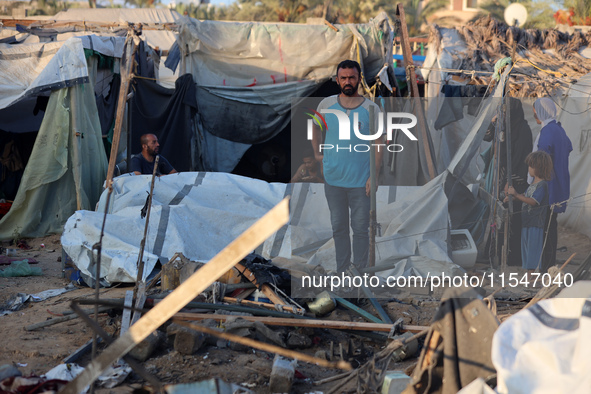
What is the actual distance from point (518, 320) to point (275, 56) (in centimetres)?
723

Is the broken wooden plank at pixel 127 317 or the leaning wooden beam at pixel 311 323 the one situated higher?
the broken wooden plank at pixel 127 317

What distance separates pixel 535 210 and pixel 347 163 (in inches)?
77.9

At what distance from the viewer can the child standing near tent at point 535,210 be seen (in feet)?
18.2

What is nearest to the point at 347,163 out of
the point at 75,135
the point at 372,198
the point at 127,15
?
the point at 372,198

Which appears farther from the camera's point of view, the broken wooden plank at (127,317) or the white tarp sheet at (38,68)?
the white tarp sheet at (38,68)

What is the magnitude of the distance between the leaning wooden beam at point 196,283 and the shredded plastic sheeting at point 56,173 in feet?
19.7

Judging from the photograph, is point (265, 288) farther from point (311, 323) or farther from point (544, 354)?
point (544, 354)

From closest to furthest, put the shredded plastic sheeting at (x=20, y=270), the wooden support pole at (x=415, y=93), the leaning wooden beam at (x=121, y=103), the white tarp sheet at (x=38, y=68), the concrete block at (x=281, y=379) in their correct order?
the concrete block at (x=281, y=379) < the shredded plastic sheeting at (x=20, y=270) < the leaning wooden beam at (x=121, y=103) < the white tarp sheet at (x=38, y=68) < the wooden support pole at (x=415, y=93)

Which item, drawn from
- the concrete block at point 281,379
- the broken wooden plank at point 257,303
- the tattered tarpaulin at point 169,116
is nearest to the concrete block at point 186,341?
the concrete block at point 281,379

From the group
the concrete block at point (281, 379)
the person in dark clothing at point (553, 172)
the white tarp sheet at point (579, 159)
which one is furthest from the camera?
the white tarp sheet at point (579, 159)

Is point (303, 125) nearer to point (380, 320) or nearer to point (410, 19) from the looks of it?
point (380, 320)

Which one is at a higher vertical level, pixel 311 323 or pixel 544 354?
pixel 544 354

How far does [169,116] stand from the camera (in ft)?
28.1

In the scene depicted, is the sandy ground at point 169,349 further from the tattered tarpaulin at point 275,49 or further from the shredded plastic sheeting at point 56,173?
the tattered tarpaulin at point 275,49
